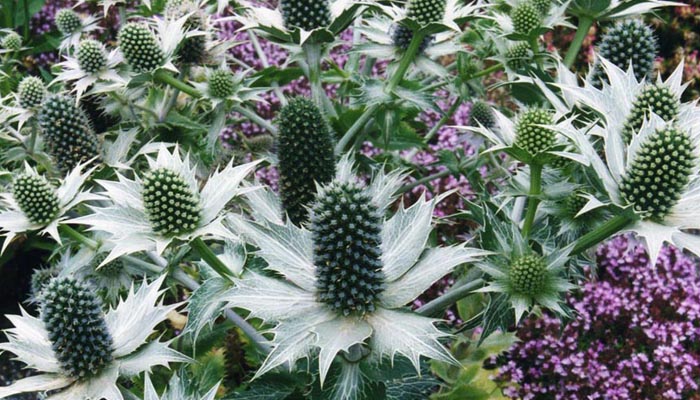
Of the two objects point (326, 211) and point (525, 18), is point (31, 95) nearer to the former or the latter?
point (326, 211)

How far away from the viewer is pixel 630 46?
216 cm

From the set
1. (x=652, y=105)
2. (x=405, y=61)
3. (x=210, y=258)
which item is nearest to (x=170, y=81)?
(x=405, y=61)

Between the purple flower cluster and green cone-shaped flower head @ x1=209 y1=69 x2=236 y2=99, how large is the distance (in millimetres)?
1600

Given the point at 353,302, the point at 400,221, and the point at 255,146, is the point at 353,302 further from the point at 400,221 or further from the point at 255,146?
the point at 255,146

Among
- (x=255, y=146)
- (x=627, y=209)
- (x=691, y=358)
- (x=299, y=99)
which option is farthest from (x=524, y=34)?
(x=691, y=358)

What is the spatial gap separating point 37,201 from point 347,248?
1053 mm

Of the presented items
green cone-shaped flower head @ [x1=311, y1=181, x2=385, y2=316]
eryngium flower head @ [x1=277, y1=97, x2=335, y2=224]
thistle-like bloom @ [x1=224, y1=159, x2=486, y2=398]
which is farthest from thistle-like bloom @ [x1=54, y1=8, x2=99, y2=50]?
green cone-shaped flower head @ [x1=311, y1=181, x2=385, y2=316]

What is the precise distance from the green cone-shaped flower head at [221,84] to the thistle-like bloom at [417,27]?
538 mm

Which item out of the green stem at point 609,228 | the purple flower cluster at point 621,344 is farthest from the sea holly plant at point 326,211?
the purple flower cluster at point 621,344

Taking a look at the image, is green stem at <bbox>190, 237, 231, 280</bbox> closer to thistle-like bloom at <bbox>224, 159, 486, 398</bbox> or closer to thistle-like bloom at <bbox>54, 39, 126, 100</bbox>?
thistle-like bloom at <bbox>224, 159, 486, 398</bbox>

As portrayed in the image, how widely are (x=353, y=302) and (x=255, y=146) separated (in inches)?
66.9

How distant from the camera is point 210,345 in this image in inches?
93.1

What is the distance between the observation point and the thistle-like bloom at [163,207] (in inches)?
67.6

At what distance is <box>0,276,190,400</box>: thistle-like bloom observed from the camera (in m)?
1.69
